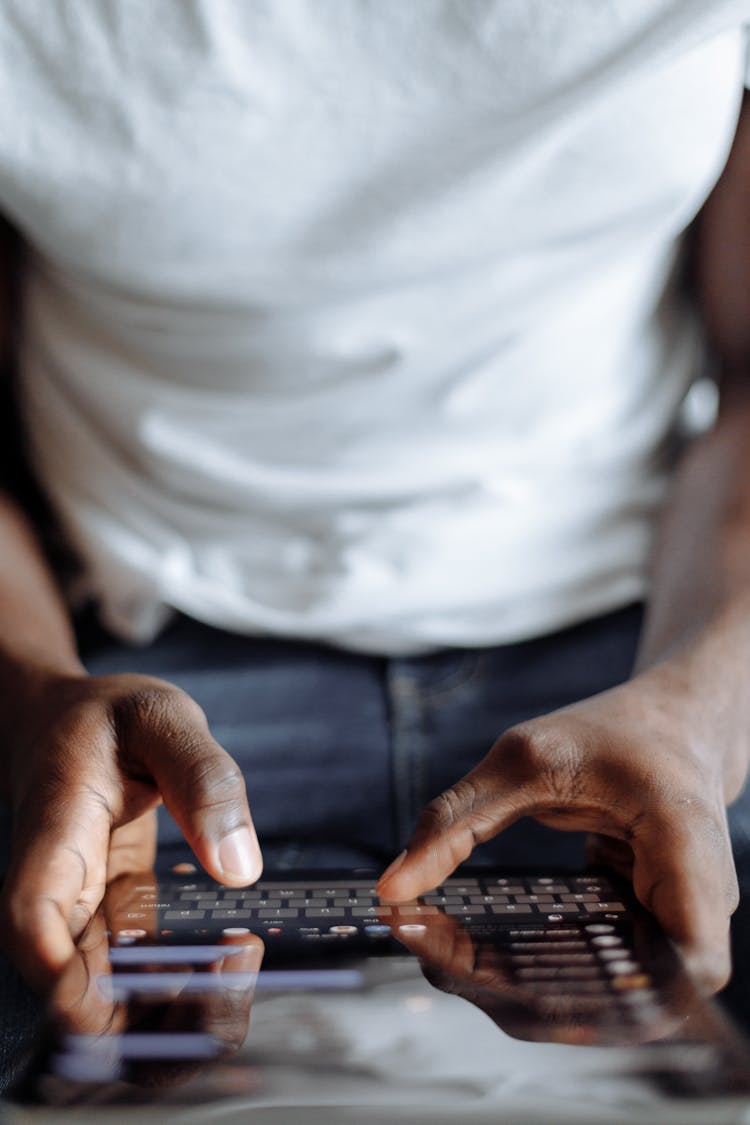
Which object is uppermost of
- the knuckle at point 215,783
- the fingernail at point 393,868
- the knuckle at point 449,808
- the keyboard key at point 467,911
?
the knuckle at point 215,783

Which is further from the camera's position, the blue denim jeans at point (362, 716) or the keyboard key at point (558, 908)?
the blue denim jeans at point (362, 716)

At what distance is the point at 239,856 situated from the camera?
0.43m

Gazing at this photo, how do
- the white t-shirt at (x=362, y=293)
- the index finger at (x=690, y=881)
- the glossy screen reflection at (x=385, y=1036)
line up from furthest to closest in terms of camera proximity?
the white t-shirt at (x=362, y=293) < the index finger at (x=690, y=881) < the glossy screen reflection at (x=385, y=1036)

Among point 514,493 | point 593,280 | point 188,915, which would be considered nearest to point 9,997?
point 188,915

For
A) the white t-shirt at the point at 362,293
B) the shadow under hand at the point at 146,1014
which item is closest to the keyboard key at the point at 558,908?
the shadow under hand at the point at 146,1014

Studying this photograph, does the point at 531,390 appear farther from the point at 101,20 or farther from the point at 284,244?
the point at 101,20

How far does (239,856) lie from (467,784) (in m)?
0.10

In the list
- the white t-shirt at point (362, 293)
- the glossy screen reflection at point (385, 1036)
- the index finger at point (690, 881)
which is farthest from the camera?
the white t-shirt at point (362, 293)

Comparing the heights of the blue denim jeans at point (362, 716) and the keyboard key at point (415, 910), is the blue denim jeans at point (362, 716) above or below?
below

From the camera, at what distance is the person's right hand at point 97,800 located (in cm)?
42

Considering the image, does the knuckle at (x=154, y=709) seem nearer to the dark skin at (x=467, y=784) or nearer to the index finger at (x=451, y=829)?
the dark skin at (x=467, y=784)

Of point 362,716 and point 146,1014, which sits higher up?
point 146,1014

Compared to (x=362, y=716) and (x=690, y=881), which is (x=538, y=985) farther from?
(x=362, y=716)

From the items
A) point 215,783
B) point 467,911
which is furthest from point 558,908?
point 215,783
